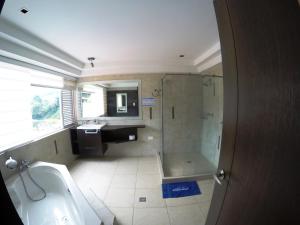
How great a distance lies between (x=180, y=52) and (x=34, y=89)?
109 inches

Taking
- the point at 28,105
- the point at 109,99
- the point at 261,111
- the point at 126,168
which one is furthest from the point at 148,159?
the point at 261,111

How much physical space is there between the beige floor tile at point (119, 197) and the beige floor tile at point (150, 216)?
0.20 metres

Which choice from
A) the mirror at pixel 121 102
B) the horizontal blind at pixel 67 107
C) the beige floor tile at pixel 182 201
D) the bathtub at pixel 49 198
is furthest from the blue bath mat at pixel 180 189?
the horizontal blind at pixel 67 107

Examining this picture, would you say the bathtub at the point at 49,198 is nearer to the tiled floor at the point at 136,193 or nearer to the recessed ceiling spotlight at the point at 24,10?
the tiled floor at the point at 136,193

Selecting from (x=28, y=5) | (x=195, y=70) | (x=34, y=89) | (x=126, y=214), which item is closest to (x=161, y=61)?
(x=195, y=70)

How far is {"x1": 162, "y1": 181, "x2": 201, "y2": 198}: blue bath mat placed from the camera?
2.14 metres

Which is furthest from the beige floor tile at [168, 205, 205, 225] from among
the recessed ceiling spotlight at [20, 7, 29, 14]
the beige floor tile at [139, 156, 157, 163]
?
the recessed ceiling spotlight at [20, 7, 29, 14]

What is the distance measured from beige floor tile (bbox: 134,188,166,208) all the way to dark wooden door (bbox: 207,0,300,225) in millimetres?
1342

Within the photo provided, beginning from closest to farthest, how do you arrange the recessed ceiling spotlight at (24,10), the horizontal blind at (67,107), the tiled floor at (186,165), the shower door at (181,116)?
the recessed ceiling spotlight at (24,10)
the tiled floor at (186,165)
the horizontal blind at (67,107)
the shower door at (181,116)

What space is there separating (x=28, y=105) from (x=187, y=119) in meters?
3.26

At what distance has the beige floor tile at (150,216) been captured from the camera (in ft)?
5.54

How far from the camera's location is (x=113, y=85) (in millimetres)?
3508

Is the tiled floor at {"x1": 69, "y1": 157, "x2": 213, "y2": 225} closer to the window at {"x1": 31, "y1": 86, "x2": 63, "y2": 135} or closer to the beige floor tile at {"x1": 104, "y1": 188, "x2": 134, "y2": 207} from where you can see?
the beige floor tile at {"x1": 104, "y1": 188, "x2": 134, "y2": 207}

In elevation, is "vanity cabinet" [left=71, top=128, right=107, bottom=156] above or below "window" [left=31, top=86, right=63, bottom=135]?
below
